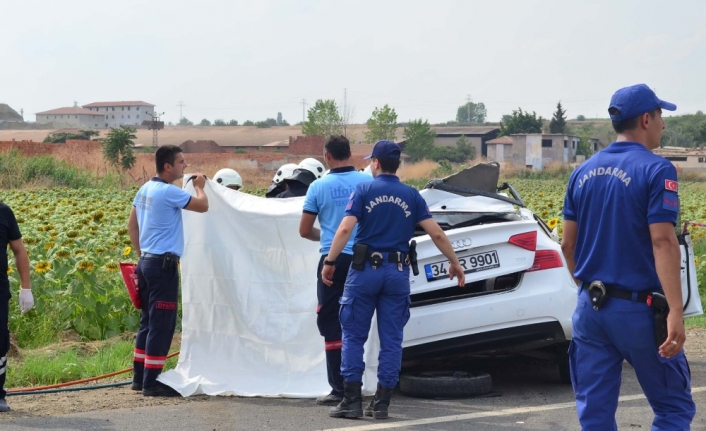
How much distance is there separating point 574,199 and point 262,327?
12.1 feet

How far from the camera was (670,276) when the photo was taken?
425 centimetres

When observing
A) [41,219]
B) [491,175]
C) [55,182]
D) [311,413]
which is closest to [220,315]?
[311,413]

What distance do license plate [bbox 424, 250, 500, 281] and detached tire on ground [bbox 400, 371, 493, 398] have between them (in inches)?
29.7

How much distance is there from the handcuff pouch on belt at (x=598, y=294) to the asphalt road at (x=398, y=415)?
1.97 meters

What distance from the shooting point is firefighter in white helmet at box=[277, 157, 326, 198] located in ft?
29.8

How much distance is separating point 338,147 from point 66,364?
11.0 ft

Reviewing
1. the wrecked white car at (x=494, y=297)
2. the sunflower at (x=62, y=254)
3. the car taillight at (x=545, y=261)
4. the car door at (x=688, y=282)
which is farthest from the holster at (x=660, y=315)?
the sunflower at (x=62, y=254)

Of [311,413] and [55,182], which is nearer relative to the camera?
[311,413]

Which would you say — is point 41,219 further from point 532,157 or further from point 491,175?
point 532,157

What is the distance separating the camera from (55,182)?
49531 mm

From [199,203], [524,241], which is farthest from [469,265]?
[199,203]

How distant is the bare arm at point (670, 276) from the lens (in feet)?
13.9

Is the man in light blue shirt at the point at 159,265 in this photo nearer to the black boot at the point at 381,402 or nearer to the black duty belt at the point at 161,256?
the black duty belt at the point at 161,256

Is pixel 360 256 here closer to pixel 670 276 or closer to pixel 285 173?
pixel 670 276
